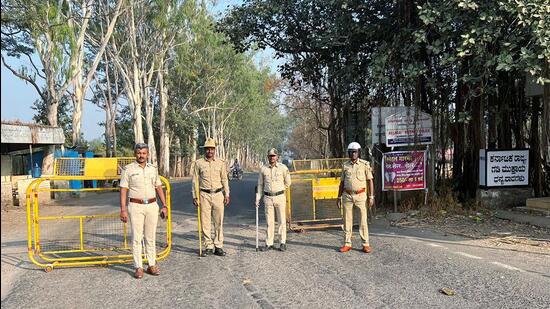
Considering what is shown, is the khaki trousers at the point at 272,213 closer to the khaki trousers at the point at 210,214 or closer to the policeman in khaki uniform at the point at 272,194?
the policeman in khaki uniform at the point at 272,194

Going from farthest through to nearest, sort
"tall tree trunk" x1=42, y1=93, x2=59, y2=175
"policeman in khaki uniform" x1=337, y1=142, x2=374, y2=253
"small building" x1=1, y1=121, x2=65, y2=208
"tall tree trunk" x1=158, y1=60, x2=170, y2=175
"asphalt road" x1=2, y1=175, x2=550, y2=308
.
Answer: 1. "tall tree trunk" x1=158, y1=60, x2=170, y2=175
2. "tall tree trunk" x1=42, y1=93, x2=59, y2=175
3. "small building" x1=1, y1=121, x2=65, y2=208
4. "policeman in khaki uniform" x1=337, y1=142, x2=374, y2=253
5. "asphalt road" x1=2, y1=175, x2=550, y2=308

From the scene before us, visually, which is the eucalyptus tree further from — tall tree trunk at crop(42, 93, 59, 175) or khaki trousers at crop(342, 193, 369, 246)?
khaki trousers at crop(342, 193, 369, 246)

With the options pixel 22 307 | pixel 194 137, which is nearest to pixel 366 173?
pixel 22 307

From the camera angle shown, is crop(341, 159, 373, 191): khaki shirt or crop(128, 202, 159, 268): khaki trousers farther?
crop(341, 159, 373, 191): khaki shirt

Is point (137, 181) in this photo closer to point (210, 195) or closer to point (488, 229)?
point (210, 195)

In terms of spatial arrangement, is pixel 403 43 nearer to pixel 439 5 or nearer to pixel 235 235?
pixel 439 5

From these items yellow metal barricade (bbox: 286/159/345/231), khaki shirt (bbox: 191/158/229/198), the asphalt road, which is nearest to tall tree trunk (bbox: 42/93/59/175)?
yellow metal barricade (bbox: 286/159/345/231)

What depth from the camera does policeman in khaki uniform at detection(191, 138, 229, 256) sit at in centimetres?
757

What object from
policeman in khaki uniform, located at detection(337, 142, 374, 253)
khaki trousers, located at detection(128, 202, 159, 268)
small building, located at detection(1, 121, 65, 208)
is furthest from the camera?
small building, located at detection(1, 121, 65, 208)

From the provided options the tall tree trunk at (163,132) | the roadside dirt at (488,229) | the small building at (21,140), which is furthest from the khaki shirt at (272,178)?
the tall tree trunk at (163,132)

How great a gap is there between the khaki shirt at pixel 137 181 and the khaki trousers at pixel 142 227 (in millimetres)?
148

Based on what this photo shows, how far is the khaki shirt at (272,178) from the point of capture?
7926 millimetres

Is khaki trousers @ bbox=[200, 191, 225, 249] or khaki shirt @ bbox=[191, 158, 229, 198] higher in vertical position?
khaki shirt @ bbox=[191, 158, 229, 198]

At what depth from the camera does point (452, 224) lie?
33.4 feet
